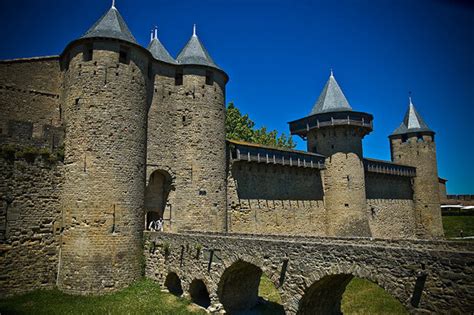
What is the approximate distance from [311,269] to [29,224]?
12.1m

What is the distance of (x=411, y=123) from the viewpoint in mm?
34812

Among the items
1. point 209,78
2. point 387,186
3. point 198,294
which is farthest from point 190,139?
point 387,186

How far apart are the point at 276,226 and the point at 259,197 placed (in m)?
2.27

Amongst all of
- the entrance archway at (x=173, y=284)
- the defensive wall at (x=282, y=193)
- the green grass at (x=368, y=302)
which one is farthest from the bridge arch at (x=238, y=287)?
the defensive wall at (x=282, y=193)

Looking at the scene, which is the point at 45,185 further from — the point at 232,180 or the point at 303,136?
the point at 303,136

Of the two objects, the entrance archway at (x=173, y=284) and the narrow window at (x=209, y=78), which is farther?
the narrow window at (x=209, y=78)

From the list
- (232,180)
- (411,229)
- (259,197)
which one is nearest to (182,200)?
(232,180)

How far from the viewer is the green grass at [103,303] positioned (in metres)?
12.5

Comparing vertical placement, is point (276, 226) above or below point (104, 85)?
below

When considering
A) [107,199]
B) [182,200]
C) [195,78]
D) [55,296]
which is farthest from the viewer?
[195,78]

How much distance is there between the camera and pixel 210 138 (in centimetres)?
1930

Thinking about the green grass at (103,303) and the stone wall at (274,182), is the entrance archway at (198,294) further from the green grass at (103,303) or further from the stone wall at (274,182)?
the stone wall at (274,182)

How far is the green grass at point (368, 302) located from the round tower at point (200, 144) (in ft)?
23.8

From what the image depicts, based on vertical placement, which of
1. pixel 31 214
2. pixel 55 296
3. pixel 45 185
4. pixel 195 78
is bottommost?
pixel 55 296
